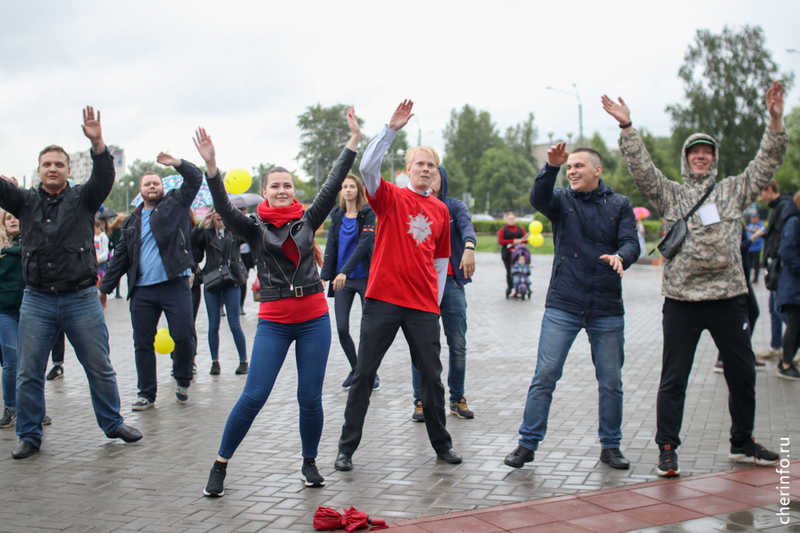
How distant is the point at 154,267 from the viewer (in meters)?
5.87

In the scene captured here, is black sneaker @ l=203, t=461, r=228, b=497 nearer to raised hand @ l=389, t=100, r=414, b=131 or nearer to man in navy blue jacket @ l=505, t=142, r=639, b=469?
man in navy blue jacket @ l=505, t=142, r=639, b=469

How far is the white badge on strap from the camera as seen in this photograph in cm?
427

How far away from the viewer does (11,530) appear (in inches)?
134

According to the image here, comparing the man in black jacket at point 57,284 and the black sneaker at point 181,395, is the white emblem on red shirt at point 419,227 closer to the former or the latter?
the man in black jacket at point 57,284

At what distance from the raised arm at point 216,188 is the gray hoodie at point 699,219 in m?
2.36

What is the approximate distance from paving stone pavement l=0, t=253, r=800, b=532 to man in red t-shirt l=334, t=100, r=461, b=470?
11.2 inches

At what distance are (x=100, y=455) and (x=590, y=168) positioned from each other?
148 inches

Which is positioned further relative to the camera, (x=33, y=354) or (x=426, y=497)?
(x=33, y=354)

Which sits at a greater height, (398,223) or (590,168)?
(590,168)

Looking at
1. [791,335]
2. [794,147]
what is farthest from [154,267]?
[794,147]

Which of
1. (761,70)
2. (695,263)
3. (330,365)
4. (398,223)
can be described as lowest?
(330,365)

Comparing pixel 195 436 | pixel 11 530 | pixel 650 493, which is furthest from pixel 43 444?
pixel 650 493

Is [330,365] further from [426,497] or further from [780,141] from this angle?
[780,141]

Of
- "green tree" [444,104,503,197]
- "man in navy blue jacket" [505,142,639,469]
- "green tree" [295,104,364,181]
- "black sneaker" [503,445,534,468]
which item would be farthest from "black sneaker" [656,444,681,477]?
"green tree" [444,104,503,197]
